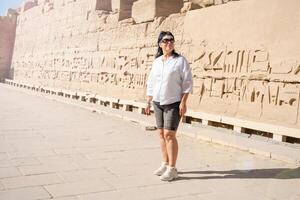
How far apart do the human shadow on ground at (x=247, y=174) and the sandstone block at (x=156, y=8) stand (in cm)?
795

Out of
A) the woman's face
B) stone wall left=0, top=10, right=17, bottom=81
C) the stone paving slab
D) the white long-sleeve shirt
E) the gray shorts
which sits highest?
stone wall left=0, top=10, right=17, bottom=81

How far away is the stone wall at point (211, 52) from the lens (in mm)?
7555

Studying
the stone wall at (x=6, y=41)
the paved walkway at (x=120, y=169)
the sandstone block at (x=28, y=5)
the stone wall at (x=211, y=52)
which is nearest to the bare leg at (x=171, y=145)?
the paved walkway at (x=120, y=169)

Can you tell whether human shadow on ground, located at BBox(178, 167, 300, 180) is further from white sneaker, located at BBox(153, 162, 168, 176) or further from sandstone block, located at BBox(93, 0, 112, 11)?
sandstone block, located at BBox(93, 0, 112, 11)

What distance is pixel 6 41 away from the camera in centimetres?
2950

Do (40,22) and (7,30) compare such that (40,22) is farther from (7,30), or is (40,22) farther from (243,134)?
(243,134)

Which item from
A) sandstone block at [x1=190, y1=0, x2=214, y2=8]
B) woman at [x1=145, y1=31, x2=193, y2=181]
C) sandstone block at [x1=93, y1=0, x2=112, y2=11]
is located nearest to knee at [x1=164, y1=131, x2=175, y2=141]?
woman at [x1=145, y1=31, x2=193, y2=181]

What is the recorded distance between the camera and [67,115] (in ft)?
32.9

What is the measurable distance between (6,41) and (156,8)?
2066 centimetres

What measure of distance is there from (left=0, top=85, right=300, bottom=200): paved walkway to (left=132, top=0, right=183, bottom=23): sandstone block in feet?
18.4

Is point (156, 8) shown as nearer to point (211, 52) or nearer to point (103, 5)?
point (211, 52)

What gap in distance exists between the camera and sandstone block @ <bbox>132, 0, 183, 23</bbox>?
1195 cm

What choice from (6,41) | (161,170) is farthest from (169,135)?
(6,41)

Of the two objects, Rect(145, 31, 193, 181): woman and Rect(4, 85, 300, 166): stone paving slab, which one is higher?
Rect(145, 31, 193, 181): woman
